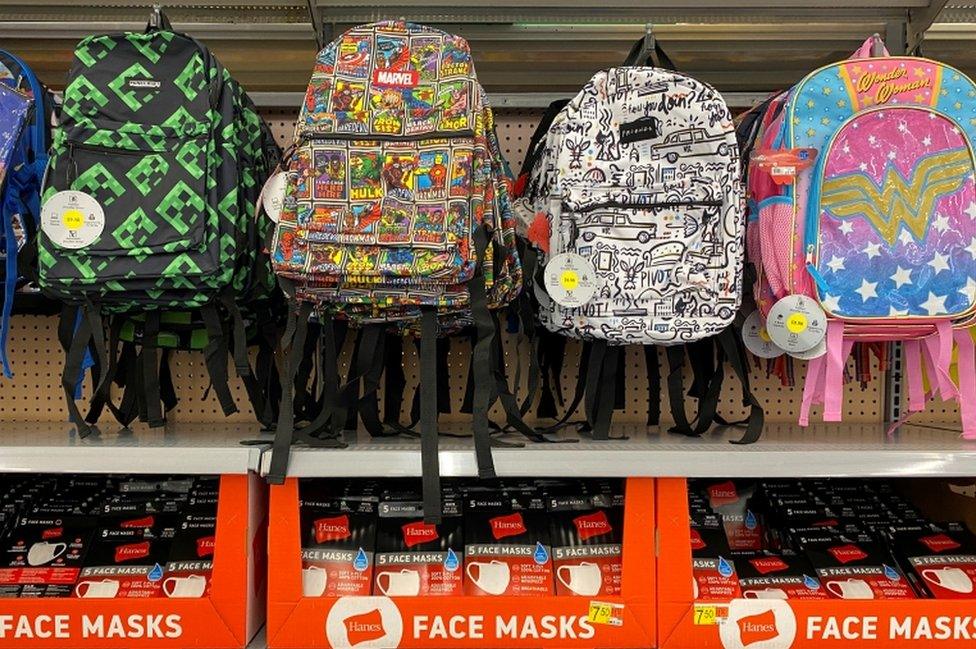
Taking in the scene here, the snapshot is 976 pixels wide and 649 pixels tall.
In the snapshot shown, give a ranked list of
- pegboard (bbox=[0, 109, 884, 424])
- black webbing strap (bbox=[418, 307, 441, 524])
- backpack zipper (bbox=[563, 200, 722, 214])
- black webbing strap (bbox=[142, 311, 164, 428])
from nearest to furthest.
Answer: black webbing strap (bbox=[418, 307, 441, 524]), backpack zipper (bbox=[563, 200, 722, 214]), black webbing strap (bbox=[142, 311, 164, 428]), pegboard (bbox=[0, 109, 884, 424])

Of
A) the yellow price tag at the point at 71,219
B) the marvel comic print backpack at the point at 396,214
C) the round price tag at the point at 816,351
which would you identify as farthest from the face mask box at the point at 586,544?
the yellow price tag at the point at 71,219

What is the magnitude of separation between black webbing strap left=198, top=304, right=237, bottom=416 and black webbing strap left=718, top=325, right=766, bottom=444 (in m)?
0.97

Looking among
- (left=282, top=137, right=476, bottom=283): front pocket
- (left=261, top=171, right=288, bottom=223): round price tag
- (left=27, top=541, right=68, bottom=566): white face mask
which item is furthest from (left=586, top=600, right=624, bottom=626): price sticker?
(left=27, top=541, right=68, bottom=566): white face mask

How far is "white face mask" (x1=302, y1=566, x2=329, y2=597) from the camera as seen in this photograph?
1244 mm

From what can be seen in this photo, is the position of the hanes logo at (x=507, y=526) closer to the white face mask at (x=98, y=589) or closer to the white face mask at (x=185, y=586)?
the white face mask at (x=185, y=586)

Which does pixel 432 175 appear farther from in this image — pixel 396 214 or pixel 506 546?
pixel 506 546

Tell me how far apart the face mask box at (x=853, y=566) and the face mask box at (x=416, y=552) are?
0.67 metres

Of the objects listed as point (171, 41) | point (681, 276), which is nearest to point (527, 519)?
point (681, 276)

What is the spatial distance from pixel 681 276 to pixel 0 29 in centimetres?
158

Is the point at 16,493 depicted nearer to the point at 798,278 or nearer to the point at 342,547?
the point at 342,547

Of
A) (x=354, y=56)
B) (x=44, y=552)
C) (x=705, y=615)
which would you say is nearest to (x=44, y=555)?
(x=44, y=552)

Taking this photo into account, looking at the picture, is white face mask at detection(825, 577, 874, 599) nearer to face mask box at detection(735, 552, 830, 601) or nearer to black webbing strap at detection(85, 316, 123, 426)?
face mask box at detection(735, 552, 830, 601)

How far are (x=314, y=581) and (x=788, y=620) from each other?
828 mm

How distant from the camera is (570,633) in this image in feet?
3.99
